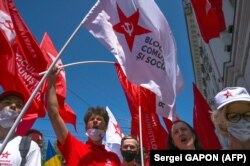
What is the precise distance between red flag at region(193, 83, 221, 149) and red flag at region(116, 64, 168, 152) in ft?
2.64

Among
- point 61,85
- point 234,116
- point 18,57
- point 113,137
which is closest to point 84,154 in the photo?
point 234,116

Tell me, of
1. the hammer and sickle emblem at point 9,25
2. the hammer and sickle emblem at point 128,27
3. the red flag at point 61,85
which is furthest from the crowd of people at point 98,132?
the red flag at point 61,85

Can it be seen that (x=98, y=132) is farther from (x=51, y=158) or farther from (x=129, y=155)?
(x=51, y=158)

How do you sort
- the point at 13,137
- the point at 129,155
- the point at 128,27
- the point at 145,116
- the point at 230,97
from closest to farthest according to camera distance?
1. the point at 230,97
2. the point at 13,137
3. the point at 129,155
4. the point at 128,27
5. the point at 145,116

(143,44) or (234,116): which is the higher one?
(143,44)

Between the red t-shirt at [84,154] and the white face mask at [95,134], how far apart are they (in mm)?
74

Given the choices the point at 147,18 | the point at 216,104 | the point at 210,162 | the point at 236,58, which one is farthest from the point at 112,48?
the point at 236,58

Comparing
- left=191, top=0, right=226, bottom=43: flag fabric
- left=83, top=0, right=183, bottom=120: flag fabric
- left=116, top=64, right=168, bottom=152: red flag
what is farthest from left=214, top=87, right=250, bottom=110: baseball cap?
left=191, top=0, right=226, bottom=43: flag fabric

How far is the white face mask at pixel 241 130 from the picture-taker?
2.36m

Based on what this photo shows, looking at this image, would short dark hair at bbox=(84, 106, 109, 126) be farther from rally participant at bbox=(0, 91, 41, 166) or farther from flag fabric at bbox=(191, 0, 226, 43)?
flag fabric at bbox=(191, 0, 226, 43)

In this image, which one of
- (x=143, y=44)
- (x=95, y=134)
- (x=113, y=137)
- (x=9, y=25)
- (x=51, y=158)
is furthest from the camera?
(x=51, y=158)

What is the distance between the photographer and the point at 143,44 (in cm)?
531

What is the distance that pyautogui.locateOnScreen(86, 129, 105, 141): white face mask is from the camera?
3592 mm

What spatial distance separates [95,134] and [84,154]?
0.27 metres
